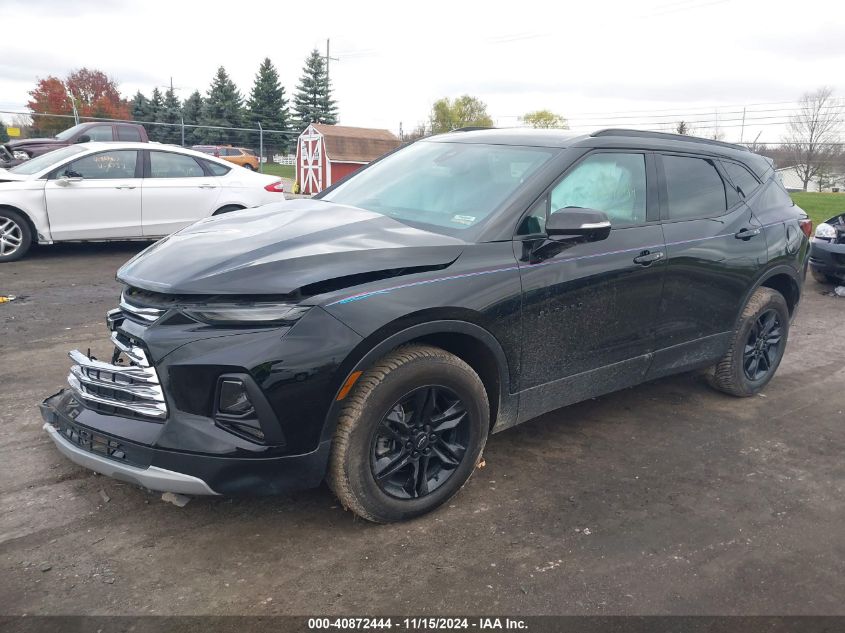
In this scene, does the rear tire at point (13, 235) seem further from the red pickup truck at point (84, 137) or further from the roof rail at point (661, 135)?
the roof rail at point (661, 135)

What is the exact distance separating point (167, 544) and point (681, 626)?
211cm

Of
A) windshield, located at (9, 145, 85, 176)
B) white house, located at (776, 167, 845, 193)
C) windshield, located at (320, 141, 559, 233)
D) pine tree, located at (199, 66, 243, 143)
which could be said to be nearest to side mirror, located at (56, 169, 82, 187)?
windshield, located at (9, 145, 85, 176)

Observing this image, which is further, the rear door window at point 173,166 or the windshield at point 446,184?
the rear door window at point 173,166

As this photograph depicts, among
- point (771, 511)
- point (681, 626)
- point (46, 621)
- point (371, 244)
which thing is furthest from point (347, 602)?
point (771, 511)

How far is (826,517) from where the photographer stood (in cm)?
341

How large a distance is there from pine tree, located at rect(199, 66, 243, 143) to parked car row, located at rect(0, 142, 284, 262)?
3925cm

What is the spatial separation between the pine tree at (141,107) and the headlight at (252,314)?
2197 inches

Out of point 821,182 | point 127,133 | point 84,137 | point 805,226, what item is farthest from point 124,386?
point 821,182

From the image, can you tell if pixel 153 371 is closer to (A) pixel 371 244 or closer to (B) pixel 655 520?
(A) pixel 371 244

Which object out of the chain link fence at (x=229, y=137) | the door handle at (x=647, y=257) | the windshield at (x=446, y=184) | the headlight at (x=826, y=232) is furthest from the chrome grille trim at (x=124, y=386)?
the chain link fence at (x=229, y=137)

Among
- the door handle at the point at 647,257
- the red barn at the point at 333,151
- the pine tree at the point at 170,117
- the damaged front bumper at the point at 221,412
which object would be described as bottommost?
the damaged front bumper at the point at 221,412

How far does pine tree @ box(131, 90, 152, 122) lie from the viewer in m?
53.9

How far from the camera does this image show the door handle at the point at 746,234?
453 cm

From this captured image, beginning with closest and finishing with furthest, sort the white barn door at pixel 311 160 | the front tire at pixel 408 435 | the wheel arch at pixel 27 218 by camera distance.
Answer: the front tire at pixel 408 435 < the wheel arch at pixel 27 218 < the white barn door at pixel 311 160
